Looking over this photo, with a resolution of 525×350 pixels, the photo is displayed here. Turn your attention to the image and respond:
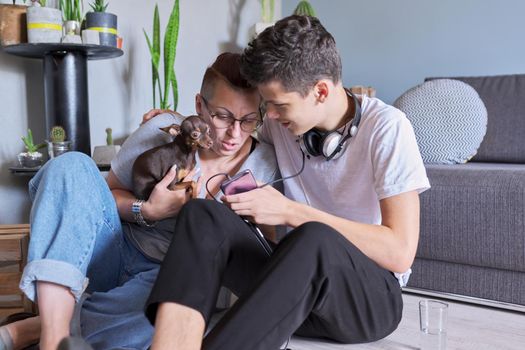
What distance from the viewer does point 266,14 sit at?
11.6 feet

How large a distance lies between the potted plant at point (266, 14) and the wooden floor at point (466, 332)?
2.19 m

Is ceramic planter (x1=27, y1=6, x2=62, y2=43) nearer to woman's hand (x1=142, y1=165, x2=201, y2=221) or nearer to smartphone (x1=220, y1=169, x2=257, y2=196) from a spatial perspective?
woman's hand (x1=142, y1=165, x2=201, y2=221)

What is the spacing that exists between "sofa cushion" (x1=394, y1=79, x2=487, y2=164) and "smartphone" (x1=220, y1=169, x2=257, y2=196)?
3.93 ft

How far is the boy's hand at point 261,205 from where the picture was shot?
3.85ft

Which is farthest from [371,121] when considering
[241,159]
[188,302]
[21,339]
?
[21,339]

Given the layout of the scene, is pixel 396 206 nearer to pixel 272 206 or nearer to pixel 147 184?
pixel 272 206

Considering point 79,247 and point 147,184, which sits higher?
point 147,184

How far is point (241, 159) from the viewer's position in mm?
1578

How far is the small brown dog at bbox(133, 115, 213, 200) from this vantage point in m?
1.41

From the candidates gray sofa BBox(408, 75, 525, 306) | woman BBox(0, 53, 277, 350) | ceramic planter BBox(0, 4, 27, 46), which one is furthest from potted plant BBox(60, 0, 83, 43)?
gray sofa BBox(408, 75, 525, 306)

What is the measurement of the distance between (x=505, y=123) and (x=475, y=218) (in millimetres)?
842

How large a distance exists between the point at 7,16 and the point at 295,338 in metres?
1.84

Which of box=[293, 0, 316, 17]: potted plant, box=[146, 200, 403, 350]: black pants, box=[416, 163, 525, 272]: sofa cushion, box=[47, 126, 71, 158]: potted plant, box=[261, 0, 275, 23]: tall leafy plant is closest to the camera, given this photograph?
box=[146, 200, 403, 350]: black pants

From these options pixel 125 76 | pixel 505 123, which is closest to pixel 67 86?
pixel 125 76
